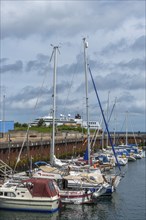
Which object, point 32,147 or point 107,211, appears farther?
point 32,147

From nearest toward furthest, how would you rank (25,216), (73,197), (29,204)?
1. (25,216)
2. (29,204)
3. (73,197)

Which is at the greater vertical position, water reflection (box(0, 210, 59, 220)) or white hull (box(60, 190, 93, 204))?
white hull (box(60, 190, 93, 204))

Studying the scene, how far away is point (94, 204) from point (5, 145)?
25.6 meters

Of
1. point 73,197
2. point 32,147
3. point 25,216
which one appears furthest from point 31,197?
point 32,147

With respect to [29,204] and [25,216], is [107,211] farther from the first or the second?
[25,216]

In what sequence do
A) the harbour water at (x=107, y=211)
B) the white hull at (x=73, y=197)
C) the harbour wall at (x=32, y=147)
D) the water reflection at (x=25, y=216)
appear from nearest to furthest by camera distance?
1. the water reflection at (x=25, y=216)
2. the harbour water at (x=107, y=211)
3. the white hull at (x=73, y=197)
4. the harbour wall at (x=32, y=147)

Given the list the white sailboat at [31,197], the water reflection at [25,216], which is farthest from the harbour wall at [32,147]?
the water reflection at [25,216]

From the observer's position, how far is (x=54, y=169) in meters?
48.3

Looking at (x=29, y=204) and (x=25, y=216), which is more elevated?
(x=29, y=204)

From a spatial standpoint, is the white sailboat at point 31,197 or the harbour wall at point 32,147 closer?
the white sailboat at point 31,197

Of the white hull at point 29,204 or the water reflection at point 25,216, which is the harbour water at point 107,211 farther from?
the white hull at point 29,204

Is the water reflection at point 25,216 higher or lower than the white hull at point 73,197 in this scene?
lower

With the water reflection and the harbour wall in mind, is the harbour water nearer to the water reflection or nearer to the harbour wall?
the water reflection

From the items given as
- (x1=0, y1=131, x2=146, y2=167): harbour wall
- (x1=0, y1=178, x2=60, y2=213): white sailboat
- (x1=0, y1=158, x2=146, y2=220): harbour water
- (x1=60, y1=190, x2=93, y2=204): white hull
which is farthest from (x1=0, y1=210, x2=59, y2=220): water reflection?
(x1=0, y1=131, x2=146, y2=167): harbour wall
